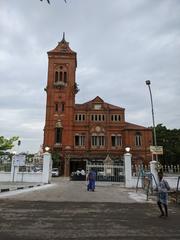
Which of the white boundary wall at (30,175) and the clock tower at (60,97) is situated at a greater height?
the clock tower at (60,97)

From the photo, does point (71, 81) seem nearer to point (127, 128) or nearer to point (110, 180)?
point (127, 128)

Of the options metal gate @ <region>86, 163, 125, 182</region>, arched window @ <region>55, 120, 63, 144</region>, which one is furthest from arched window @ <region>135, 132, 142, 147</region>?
metal gate @ <region>86, 163, 125, 182</region>

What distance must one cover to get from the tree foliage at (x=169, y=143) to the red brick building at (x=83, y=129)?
11707 mm

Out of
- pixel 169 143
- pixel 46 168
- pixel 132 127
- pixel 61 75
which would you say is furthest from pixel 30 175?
pixel 169 143

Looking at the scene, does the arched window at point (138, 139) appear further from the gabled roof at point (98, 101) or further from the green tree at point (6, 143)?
the green tree at point (6, 143)

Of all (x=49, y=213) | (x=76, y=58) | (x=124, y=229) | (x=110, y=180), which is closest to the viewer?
(x=124, y=229)

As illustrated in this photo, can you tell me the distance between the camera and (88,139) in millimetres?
54656

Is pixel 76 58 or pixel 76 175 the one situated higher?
pixel 76 58

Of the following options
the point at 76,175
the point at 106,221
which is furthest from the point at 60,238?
the point at 76,175

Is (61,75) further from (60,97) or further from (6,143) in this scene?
(6,143)

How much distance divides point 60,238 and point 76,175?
33.7 m

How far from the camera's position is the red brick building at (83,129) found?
175ft

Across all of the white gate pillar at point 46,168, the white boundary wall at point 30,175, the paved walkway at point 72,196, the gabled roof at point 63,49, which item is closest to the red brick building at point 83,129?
the gabled roof at point 63,49

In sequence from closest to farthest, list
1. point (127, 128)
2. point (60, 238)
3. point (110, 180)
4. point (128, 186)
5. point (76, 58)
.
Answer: point (60, 238), point (128, 186), point (110, 180), point (127, 128), point (76, 58)
